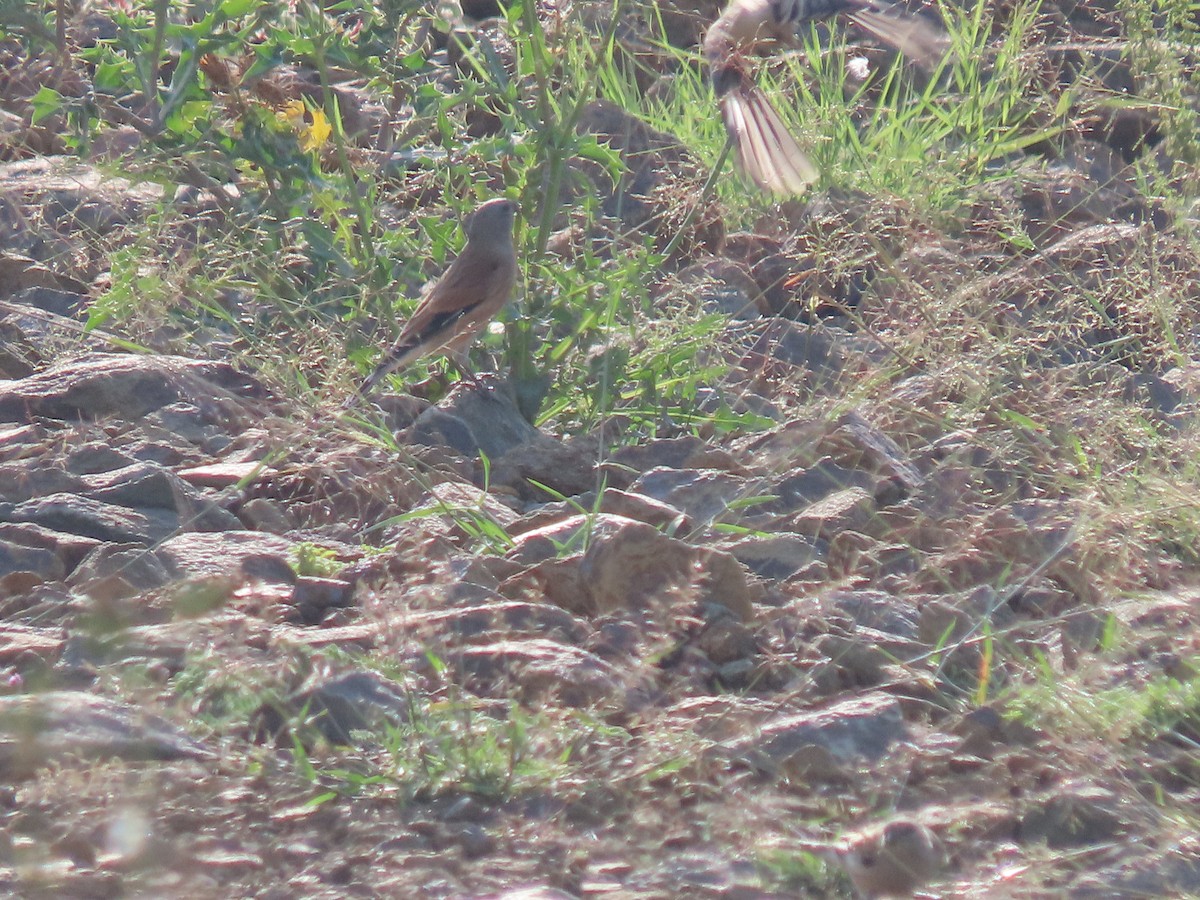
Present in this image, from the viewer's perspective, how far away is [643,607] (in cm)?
325

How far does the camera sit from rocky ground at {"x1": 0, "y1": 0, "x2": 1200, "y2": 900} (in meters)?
2.40

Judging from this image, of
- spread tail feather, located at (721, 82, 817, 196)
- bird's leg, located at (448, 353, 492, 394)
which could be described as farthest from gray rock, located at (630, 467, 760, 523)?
spread tail feather, located at (721, 82, 817, 196)

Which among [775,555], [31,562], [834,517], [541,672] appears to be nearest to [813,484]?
[834,517]

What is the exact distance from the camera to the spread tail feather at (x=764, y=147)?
4336 millimetres

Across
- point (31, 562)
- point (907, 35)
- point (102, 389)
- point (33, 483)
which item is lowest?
point (31, 562)

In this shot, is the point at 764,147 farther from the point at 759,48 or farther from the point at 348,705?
the point at 348,705

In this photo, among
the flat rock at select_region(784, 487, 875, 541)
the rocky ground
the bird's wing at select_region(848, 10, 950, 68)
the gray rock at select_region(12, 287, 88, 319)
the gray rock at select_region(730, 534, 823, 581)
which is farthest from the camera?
the gray rock at select_region(12, 287, 88, 319)

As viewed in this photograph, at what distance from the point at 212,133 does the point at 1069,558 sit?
95.8 inches

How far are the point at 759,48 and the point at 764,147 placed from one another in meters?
1.61

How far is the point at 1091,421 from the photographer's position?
4105 mm

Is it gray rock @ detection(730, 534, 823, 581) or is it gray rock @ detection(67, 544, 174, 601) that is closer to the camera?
gray rock @ detection(67, 544, 174, 601)

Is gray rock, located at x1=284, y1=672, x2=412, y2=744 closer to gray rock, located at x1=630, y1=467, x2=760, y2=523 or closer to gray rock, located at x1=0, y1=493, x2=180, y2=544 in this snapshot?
gray rock, located at x1=0, y1=493, x2=180, y2=544

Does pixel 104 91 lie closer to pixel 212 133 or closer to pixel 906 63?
pixel 212 133

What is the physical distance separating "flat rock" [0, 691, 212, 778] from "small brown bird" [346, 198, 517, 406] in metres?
1.98
